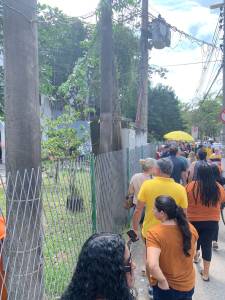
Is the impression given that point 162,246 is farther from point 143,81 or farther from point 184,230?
point 143,81

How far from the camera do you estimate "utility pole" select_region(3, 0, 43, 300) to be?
2711mm

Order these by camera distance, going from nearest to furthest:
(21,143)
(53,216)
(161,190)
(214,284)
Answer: (21,143)
(161,190)
(53,216)
(214,284)

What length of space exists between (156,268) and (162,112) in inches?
1389

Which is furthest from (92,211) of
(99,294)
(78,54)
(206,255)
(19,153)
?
(78,54)

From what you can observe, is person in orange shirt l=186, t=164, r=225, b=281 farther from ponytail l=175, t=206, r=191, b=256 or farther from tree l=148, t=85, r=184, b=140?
tree l=148, t=85, r=184, b=140

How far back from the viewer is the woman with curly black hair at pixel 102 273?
1.78 meters

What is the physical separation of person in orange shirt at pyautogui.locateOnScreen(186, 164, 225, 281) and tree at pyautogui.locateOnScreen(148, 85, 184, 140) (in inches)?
1229

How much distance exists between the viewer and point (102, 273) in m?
1.78

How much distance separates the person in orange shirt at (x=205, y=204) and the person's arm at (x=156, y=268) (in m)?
2.01

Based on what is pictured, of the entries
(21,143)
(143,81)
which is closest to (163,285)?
(21,143)

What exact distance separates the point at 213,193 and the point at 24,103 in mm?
3146

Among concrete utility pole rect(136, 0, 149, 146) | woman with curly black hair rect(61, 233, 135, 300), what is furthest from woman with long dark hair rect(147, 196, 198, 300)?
concrete utility pole rect(136, 0, 149, 146)

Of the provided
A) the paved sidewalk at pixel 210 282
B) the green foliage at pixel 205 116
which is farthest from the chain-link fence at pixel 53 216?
the green foliage at pixel 205 116

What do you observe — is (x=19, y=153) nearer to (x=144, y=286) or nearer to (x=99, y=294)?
(x=99, y=294)
